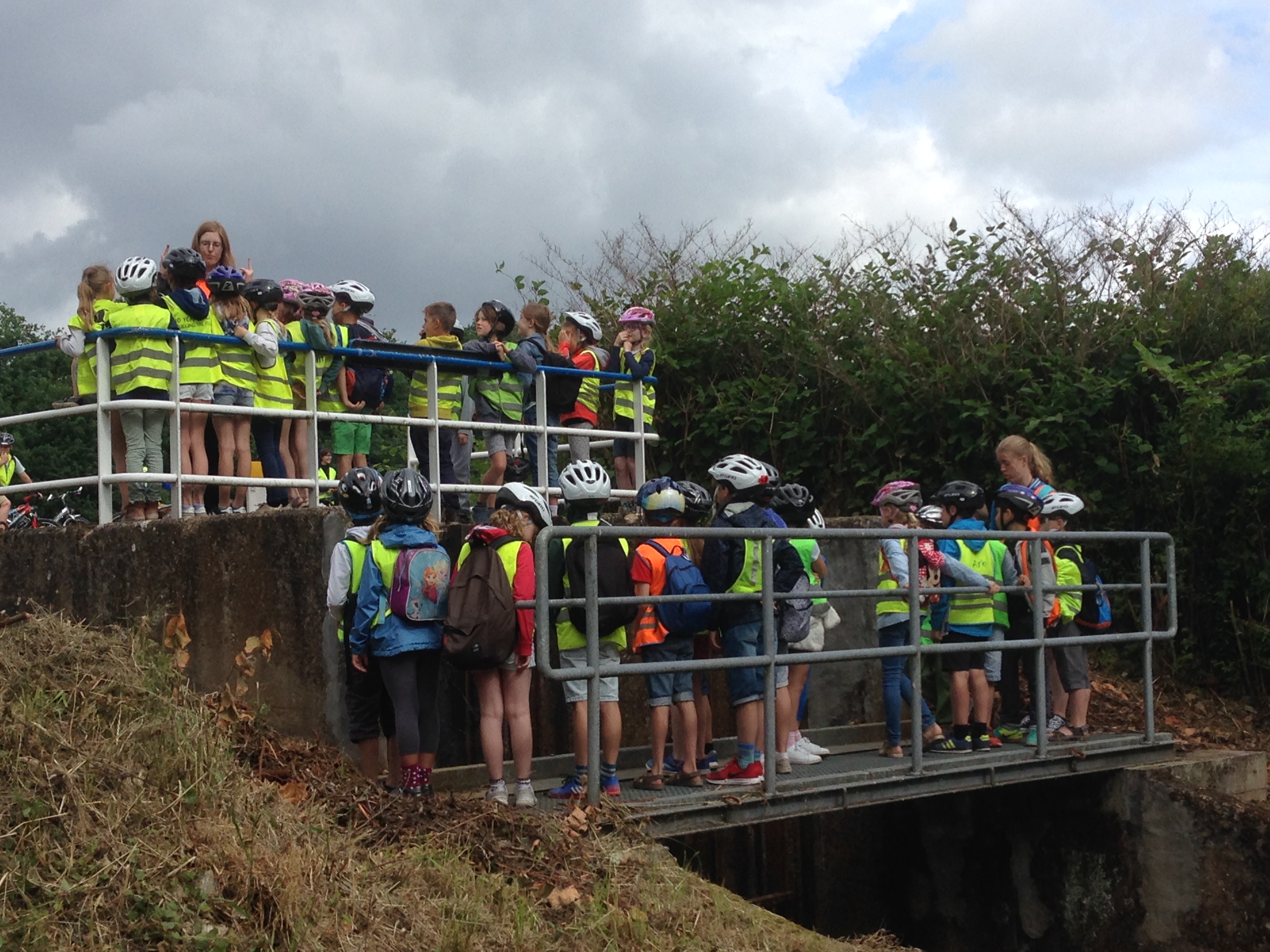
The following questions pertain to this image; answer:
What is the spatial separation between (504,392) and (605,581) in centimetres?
352

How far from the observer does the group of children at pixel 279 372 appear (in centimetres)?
862

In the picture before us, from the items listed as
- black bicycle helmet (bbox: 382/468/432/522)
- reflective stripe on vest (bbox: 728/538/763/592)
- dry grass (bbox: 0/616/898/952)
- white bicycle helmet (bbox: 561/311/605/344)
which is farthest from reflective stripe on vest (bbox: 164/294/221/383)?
reflective stripe on vest (bbox: 728/538/763/592)

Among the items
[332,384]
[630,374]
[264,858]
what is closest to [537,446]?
[630,374]

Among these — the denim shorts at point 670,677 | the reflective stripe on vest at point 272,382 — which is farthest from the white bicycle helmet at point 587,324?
the denim shorts at point 670,677

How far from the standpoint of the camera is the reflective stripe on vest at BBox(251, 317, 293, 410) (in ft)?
29.9

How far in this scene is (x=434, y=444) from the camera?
950cm

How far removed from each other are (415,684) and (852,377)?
7144 mm

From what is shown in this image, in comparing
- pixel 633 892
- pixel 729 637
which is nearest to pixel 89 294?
pixel 729 637

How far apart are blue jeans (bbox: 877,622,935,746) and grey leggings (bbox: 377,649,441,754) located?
2723mm

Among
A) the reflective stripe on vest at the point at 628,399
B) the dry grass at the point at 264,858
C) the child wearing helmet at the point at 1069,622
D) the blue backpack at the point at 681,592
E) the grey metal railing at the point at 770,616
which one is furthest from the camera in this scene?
the reflective stripe on vest at the point at 628,399

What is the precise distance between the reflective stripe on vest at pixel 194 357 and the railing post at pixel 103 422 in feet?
1.39

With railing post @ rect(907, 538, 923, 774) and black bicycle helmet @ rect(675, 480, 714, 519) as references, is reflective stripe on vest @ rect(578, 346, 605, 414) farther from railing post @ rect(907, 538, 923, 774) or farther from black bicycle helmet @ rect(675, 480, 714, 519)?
railing post @ rect(907, 538, 923, 774)

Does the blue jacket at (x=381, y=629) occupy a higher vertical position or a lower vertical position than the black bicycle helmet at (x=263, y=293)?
lower

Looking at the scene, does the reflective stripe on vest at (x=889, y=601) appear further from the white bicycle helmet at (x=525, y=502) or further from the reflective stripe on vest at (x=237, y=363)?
the reflective stripe on vest at (x=237, y=363)
